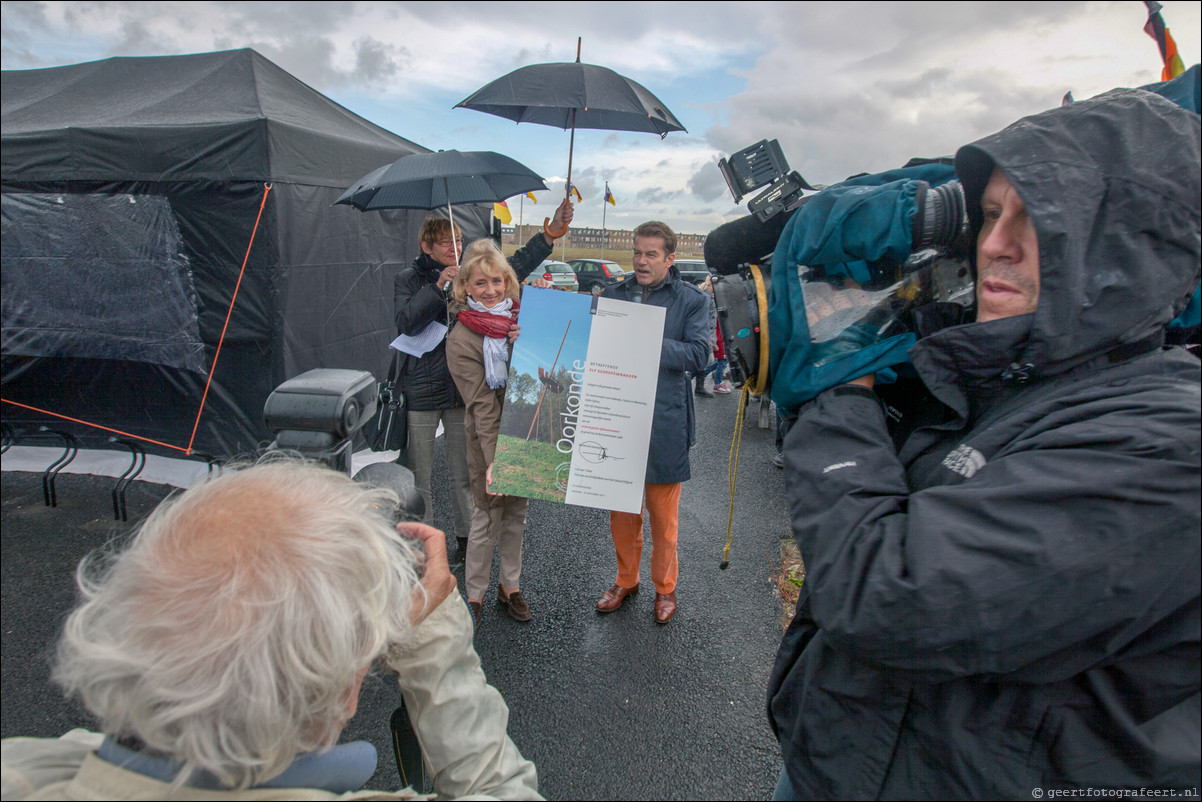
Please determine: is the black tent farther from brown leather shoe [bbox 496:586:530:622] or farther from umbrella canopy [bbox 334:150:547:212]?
brown leather shoe [bbox 496:586:530:622]

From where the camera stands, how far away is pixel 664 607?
10.6 feet

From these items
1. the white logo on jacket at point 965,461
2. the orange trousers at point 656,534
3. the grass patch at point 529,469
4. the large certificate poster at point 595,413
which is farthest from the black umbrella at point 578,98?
the white logo on jacket at point 965,461

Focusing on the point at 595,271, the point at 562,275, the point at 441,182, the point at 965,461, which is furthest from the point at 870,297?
the point at 595,271

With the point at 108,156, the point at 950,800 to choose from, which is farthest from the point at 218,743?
the point at 108,156

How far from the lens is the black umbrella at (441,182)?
3533 millimetres

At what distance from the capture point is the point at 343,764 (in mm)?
841

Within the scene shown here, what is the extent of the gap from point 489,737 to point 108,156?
17.5 ft

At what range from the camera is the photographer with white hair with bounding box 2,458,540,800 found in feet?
2.35

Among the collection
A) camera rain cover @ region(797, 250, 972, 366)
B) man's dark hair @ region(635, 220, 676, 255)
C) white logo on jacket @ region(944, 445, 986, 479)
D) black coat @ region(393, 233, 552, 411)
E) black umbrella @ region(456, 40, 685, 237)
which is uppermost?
black umbrella @ region(456, 40, 685, 237)

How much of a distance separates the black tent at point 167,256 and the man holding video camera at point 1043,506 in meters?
4.61

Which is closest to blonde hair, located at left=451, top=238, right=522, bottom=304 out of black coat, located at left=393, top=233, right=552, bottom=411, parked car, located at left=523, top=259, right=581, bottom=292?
black coat, located at left=393, top=233, right=552, bottom=411

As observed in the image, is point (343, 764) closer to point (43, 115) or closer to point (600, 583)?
point (600, 583)

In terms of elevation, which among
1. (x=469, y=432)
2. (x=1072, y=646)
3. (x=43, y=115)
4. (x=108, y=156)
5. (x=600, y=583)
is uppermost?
(x=43, y=115)

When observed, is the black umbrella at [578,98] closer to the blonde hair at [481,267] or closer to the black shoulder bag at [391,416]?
the blonde hair at [481,267]
